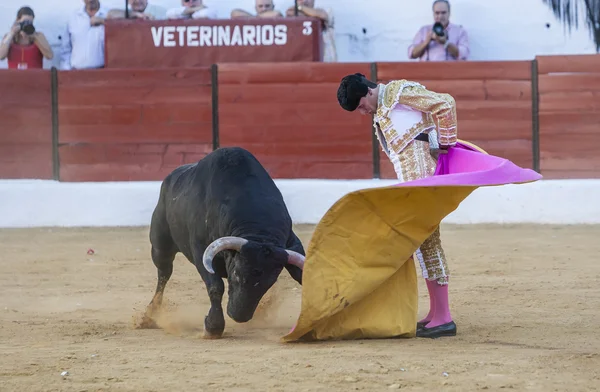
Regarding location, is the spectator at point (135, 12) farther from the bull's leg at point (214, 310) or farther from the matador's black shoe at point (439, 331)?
the matador's black shoe at point (439, 331)

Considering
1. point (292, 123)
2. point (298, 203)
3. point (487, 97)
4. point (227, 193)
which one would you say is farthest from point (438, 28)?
point (227, 193)

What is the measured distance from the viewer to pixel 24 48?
28.3ft

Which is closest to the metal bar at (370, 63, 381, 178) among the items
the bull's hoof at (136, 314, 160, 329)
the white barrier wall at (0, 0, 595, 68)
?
the white barrier wall at (0, 0, 595, 68)

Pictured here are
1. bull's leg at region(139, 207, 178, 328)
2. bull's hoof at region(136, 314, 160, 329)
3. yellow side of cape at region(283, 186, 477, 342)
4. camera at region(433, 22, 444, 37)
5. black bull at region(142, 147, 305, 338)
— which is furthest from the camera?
camera at region(433, 22, 444, 37)

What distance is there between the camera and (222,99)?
327 inches

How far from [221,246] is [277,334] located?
43 cm

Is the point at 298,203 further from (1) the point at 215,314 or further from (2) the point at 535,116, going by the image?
(1) the point at 215,314

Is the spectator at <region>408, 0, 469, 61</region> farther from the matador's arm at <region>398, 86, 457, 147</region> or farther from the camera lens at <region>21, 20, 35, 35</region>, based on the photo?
the matador's arm at <region>398, 86, 457, 147</region>

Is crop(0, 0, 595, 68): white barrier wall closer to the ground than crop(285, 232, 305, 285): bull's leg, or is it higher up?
higher up

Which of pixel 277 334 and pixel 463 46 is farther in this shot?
pixel 463 46

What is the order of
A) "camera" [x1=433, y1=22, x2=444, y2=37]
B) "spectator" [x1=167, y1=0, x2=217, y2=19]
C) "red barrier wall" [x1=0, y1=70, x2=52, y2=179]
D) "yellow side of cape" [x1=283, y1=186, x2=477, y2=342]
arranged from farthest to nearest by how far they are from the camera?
1. "spectator" [x1=167, y1=0, x2=217, y2=19]
2. "red barrier wall" [x1=0, y1=70, x2=52, y2=179]
3. "camera" [x1=433, y1=22, x2=444, y2=37]
4. "yellow side of cape" [x1=283, y1=186, x2=477, y2=342]

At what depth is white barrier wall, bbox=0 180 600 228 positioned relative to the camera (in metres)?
7.75

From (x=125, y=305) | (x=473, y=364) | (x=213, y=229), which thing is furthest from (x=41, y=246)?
(x=473, y=364)

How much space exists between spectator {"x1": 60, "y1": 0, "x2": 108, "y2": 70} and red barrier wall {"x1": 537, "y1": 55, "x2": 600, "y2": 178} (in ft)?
11.2
